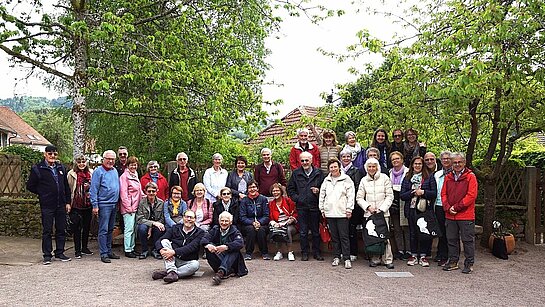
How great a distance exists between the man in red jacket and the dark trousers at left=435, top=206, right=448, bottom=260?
17cm

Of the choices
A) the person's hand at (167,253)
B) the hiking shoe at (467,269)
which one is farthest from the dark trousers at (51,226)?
the hiking shoe at (467,269)

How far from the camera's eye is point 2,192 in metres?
10.8

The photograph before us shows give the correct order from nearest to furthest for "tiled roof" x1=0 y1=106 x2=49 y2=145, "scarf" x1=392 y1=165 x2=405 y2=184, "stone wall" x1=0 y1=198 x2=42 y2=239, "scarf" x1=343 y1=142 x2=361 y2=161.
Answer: "scarf" x1=392 y1=165 x2=405 y2=184 < "scarf" x1=343 y1=142 x2=361 y2=161 < "stone wall" x1=0 y1=198 x2=42 y2=239 < "tiled roof" x1=0 y1=106 x2=49 y2=145

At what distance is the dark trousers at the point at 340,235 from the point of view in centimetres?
779

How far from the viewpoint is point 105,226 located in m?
8.18

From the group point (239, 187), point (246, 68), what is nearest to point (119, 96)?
point (246, 68)

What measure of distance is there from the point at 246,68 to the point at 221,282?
5150 millimetres

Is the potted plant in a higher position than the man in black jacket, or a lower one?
lower

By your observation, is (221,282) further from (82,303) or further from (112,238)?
(112,238)

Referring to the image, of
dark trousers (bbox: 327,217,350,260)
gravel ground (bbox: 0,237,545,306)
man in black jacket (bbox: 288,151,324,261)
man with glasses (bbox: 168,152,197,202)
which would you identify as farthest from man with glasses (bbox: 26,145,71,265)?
dark trousers (bbox: 327,217,350,260)

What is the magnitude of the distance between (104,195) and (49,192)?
795 mm

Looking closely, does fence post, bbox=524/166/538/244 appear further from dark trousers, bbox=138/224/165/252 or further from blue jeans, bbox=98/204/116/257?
blue jeans, bbox=98/204/116/257

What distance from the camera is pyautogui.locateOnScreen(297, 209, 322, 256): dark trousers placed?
813cm

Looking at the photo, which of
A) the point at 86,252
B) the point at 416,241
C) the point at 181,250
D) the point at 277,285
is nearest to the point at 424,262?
the point at 416,241
